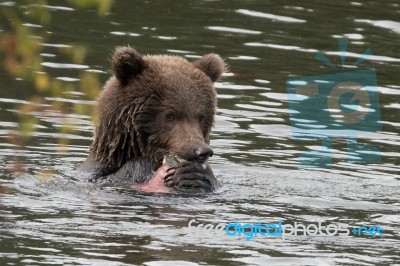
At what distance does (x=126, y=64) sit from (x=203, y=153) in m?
1.27

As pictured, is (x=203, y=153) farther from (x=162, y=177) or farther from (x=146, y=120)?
(x=146, y=120)

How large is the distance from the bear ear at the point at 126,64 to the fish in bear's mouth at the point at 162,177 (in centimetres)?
89

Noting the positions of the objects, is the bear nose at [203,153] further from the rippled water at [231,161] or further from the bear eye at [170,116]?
the bear eye at [170,116]

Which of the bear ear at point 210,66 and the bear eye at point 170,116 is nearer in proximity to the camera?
the bear eye at point 170,116

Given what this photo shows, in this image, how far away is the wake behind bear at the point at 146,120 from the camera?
9.71m

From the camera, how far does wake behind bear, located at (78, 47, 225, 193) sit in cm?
971

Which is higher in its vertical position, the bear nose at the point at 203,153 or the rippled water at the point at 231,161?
the bear nose at the point at 203,153

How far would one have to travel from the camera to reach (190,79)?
10.1 metres

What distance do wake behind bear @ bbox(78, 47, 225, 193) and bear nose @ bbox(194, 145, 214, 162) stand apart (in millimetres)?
247

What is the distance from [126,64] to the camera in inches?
→ 388

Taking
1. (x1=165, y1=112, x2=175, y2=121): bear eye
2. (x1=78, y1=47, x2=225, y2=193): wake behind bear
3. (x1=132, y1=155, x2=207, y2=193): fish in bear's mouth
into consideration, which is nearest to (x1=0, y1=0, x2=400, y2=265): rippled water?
(x1=132, y1=155, x2=207, y2=193): fish in bear's mouth

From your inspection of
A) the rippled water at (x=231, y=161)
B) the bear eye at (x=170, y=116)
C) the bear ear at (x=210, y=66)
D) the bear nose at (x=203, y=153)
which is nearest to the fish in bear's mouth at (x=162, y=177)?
the bear nose at (x=203, y=153)

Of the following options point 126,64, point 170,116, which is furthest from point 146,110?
point 126,64

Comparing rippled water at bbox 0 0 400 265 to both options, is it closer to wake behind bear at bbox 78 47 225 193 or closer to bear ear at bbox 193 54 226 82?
wake behind bear at bbox 78 47 225 193
